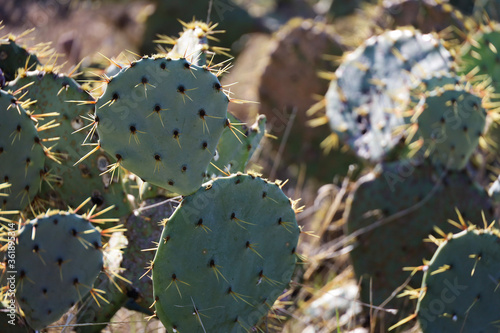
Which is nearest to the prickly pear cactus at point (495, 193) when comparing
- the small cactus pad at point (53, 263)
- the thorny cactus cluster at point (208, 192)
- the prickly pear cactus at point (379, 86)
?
the thorny cactus cluster at point (208, 192)

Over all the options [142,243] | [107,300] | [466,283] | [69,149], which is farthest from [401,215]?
[69,149]

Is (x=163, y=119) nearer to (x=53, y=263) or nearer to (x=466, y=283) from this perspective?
(x=53, y=263)

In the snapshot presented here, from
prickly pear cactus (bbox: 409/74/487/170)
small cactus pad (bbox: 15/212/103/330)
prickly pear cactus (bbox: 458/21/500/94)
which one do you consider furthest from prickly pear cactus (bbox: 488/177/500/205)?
small cactus pad (bbox: 15/212/103/330)

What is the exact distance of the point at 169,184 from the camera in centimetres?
167

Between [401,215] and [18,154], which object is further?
[401,215]

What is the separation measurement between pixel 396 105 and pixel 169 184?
4.95ft

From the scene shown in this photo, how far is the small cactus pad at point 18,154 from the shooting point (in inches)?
69.6

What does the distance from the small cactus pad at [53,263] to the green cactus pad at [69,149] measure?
45 cm

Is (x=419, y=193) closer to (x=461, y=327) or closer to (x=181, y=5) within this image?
(x=461, y=327)

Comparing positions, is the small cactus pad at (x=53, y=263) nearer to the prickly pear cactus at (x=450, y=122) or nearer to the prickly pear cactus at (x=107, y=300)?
the prickly pear cactus at (x=107, y=300)

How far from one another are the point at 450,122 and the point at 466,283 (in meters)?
0.73

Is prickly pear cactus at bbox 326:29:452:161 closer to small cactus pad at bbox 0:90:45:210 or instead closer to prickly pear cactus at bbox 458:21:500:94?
prickly pear cactus at bbox 458:21:500:94

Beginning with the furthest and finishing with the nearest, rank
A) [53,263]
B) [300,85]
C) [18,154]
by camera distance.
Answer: [300,85], [18,154], [53,263]

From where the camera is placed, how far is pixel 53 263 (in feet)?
5.09
